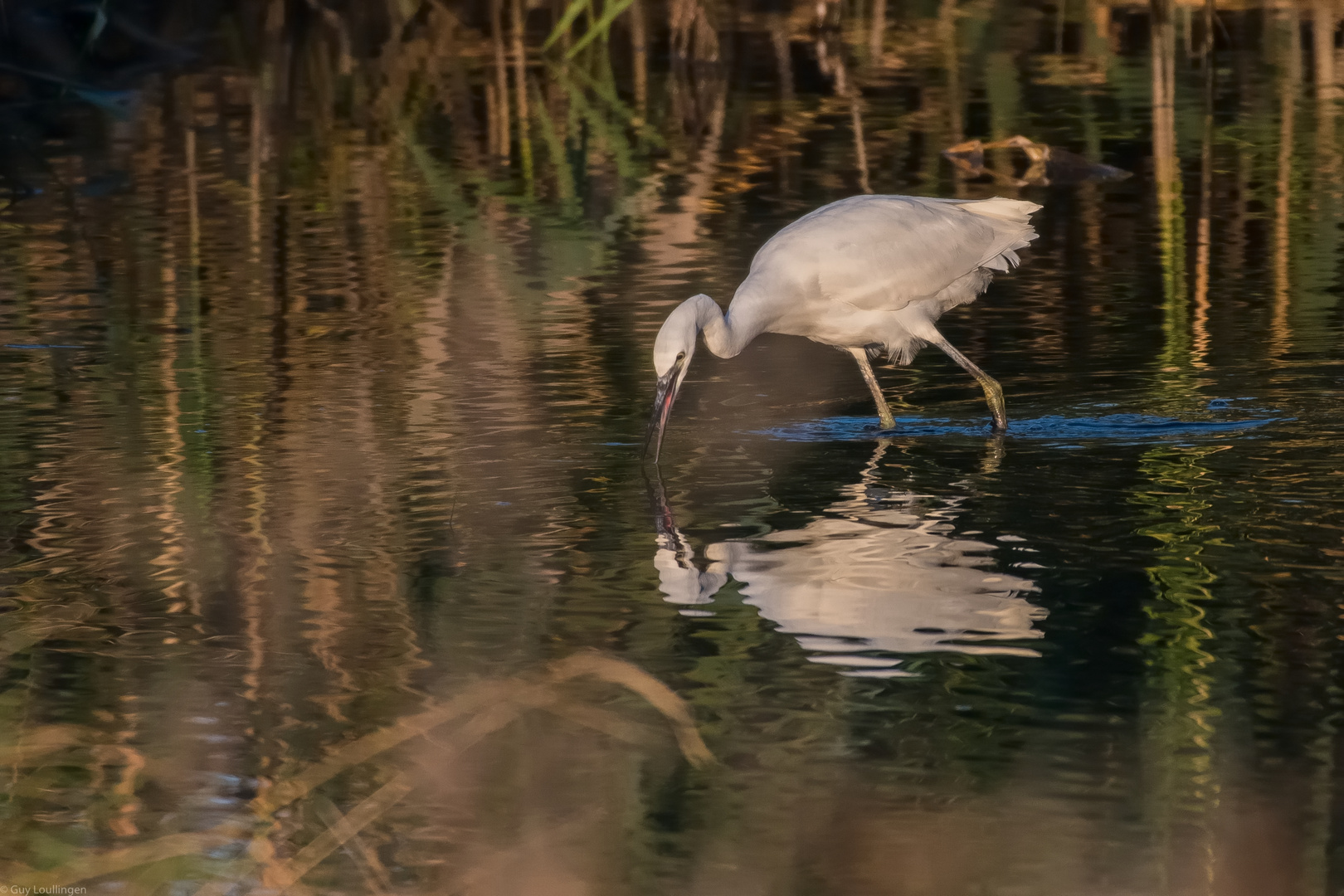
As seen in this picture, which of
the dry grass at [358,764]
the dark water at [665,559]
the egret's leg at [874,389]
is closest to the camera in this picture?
the dry grass at [358,764]

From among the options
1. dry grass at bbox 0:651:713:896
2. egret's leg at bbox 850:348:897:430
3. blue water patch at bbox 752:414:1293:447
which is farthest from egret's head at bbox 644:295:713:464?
dry grass at bbox 0:651:713:896

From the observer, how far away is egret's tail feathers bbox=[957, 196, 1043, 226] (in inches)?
370

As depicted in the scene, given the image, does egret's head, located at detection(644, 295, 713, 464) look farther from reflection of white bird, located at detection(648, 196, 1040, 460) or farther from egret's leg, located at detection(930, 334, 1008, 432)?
egret's leg, located at detection(930, 334, 1008, 432)

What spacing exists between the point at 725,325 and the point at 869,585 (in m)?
2.12

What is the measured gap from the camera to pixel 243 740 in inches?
205

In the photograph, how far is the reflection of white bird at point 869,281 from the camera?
8.29 m

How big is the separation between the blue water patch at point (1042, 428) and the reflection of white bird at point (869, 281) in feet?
0.33

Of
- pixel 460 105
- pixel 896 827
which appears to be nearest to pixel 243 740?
pixel 896 827

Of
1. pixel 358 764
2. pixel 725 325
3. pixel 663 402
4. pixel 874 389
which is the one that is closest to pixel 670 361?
pixel 663 402

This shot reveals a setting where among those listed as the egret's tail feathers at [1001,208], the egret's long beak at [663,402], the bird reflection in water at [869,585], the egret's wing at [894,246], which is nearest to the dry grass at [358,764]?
the bird reflection in water at [869,585]

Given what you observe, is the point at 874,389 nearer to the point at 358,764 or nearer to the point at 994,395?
the point at 994,395

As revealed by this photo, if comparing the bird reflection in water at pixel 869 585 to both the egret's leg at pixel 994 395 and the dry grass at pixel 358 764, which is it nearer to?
the dry grass at pixel 358 764

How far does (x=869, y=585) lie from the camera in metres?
6.18

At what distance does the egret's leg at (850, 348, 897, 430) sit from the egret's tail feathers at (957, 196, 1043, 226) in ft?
2.94
